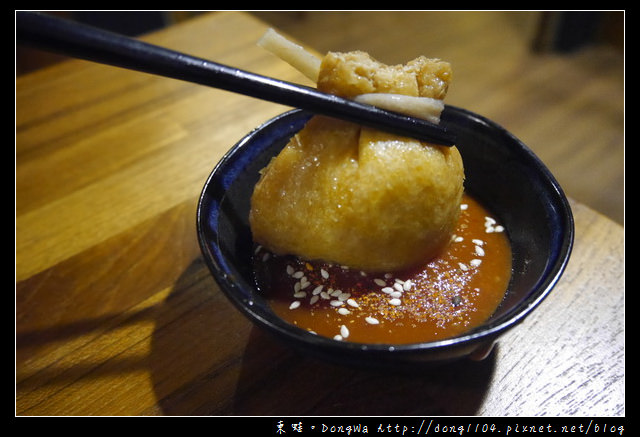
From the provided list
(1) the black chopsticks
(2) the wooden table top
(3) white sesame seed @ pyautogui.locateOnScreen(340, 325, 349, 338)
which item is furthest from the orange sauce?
(1) the black chopsticks

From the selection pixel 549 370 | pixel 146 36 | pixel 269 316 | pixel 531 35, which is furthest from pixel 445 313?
pixel 531 35

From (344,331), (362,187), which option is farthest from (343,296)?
(362,187)

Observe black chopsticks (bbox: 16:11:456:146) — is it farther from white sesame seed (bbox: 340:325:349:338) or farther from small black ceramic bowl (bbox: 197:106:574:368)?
white sesame seed (bbox: 340:325:349:338)

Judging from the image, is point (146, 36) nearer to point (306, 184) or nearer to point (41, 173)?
point (41, 173)

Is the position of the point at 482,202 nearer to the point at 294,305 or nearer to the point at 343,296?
the point at 343,296

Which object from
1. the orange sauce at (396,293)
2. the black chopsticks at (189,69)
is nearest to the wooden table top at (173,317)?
the orange sauce at (396,293)

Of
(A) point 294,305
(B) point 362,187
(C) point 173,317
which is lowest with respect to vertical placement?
(C) point 173,317
